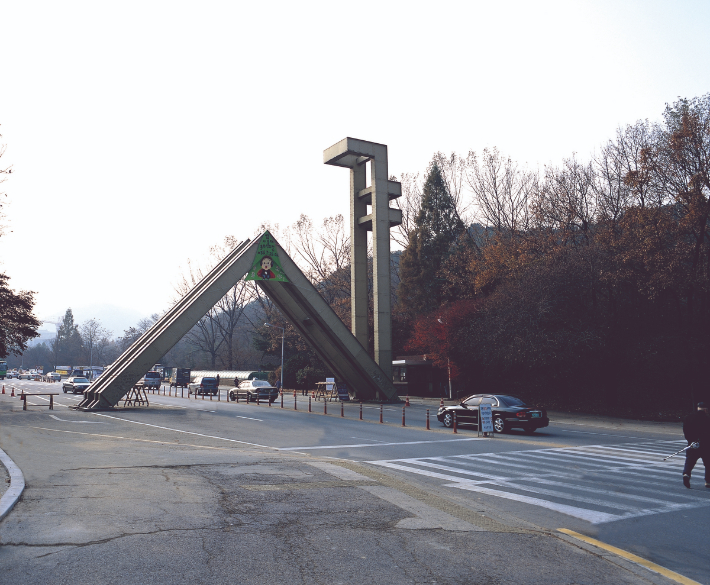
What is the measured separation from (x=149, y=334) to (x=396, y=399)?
59.2 ft

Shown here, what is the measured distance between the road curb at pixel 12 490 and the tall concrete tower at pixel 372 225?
112 feet

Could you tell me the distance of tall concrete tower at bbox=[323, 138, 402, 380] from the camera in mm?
44375

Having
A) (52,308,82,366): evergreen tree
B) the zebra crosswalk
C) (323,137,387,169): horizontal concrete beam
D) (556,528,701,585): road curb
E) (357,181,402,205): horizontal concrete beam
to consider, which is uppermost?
(323,137,387,169): horizontal concrete beam

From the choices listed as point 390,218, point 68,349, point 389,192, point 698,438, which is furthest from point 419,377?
point 68,349

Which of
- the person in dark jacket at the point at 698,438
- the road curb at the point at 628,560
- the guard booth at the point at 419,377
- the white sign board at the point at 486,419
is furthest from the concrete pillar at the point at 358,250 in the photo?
the road curb at the point at 628,560

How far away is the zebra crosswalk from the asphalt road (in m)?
0.03

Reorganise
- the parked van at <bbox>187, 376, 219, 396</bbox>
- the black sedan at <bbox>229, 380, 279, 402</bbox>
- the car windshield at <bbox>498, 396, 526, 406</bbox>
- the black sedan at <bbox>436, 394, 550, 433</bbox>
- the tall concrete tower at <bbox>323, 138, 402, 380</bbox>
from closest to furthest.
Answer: the black sedan at <bbox>436, 394, 550, 433</bbox> < the car windshield at <bbox>498, 396, 526, 406</bbox> < the black sedan at <bbox>229, 380, 279, 402</bbox> < the tall concrete tower at <bbox>323, 138, 402, 380</bbox> < the parked van at <bbox>187, 376, 219, 396</bbox>

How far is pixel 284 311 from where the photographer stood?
139ft

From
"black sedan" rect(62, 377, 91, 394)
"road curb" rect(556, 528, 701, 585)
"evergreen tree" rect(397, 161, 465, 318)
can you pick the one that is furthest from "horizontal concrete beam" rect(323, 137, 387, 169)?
"road curb" rect(556, 528, 701, 585)

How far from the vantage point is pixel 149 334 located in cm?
3781

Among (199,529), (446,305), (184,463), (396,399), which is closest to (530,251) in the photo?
(446,305)

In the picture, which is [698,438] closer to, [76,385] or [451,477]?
[451,477]

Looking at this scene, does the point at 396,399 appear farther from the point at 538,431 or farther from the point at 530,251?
the point at 538,431

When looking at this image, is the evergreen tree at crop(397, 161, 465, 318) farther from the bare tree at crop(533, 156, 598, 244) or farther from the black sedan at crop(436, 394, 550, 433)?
the black sedan at crop(436, 394, 550, 433)
